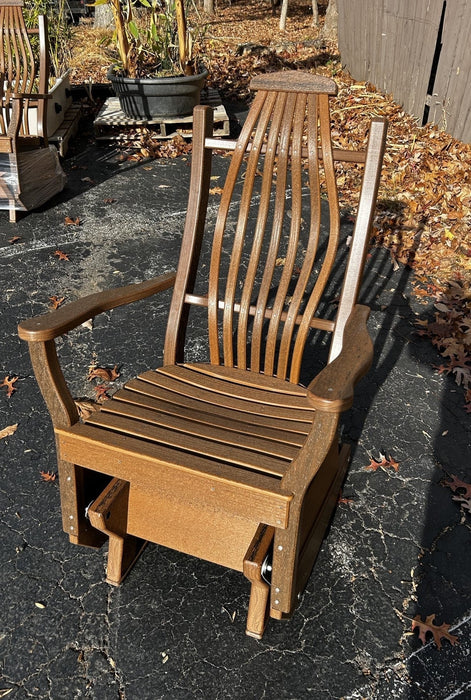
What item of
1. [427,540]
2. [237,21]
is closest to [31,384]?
[427,540]

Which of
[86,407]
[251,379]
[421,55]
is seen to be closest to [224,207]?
[251,379]

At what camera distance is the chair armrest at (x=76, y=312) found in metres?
1.59

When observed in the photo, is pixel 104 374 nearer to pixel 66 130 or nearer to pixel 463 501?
pixel 463 501

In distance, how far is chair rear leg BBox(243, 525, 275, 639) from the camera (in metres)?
1.61

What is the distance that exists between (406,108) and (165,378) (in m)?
5.68

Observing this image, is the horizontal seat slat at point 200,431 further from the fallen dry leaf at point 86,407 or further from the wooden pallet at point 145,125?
the wooden pallet at point 145,125

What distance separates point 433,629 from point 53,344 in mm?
1536

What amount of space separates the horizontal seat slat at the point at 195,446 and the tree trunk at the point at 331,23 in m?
10.4

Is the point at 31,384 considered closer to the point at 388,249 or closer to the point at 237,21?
the point at 388,249

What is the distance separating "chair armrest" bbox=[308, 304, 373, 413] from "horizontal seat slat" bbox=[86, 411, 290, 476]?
33cm

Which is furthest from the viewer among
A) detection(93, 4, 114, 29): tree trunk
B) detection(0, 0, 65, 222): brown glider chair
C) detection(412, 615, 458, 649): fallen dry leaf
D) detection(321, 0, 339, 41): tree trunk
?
detection(93, 4, 114, 29): tree trunk

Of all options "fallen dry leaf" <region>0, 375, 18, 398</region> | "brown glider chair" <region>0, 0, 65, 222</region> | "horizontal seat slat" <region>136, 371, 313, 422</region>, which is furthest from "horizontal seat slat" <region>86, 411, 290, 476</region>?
"brown glider chair" <region>0, 0, 65, 222</region>

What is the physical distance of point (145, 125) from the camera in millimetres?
6121

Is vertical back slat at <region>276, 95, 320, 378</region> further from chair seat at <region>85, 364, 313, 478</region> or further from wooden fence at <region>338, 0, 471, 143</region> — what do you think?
wooden fence at <region>338, 0, 471, 143</region>
